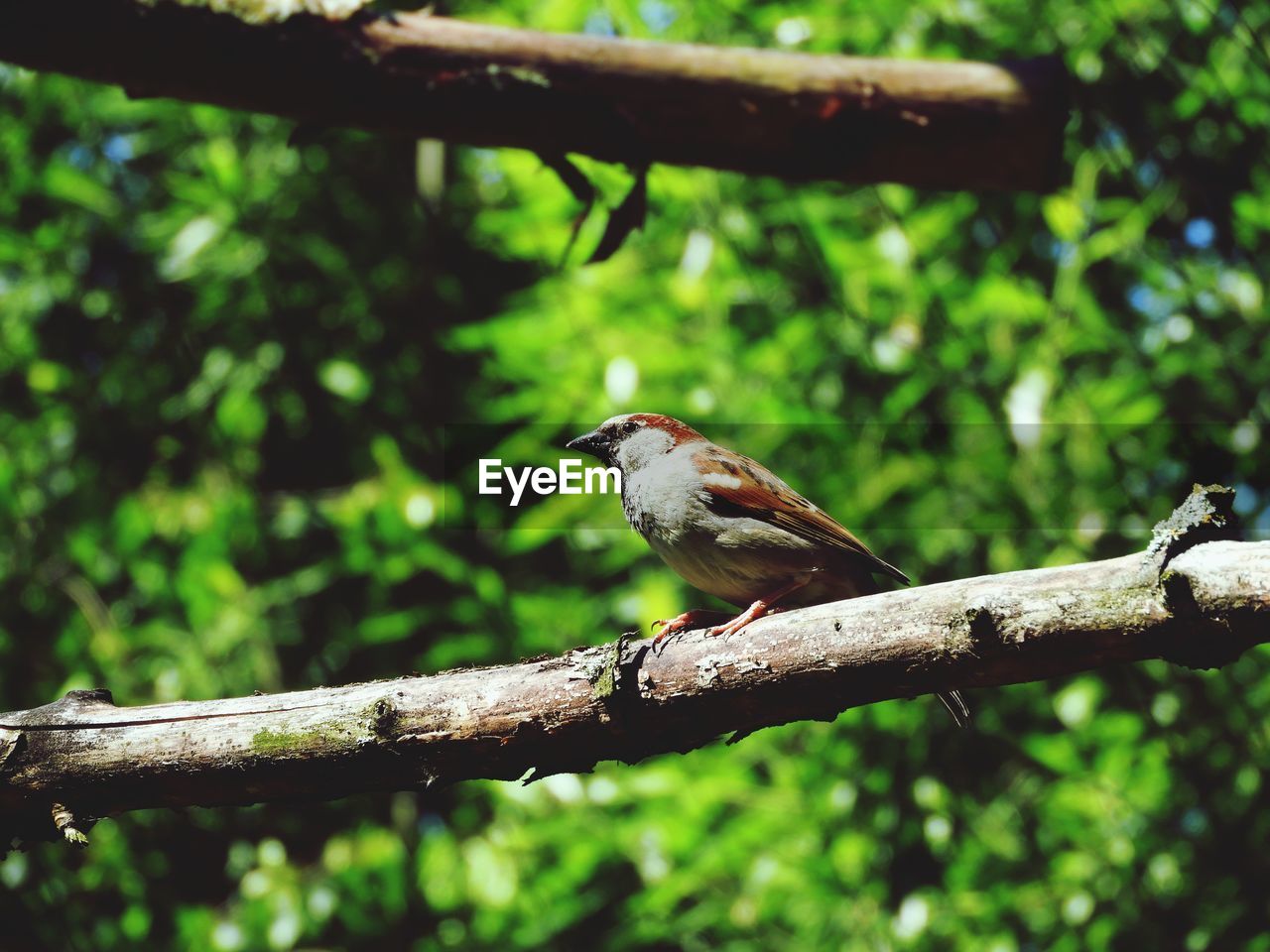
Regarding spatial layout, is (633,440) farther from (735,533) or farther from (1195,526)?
(1195,526)

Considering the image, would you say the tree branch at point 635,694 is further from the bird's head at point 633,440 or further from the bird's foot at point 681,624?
the bird's head at point 633,440

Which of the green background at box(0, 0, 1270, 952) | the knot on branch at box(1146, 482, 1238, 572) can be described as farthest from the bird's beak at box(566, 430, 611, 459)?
the knot on branch at box(1146, 482, 1238, 572)

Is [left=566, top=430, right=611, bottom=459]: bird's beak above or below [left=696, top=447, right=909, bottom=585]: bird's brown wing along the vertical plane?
above

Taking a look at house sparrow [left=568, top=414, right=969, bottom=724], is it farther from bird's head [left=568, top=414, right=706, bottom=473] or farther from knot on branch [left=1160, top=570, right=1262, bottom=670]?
knot on branch [left=1160, top=570, right=1262, bottom=670]

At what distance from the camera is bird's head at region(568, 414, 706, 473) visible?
2422 millimetres

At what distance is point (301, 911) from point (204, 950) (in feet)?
1.20

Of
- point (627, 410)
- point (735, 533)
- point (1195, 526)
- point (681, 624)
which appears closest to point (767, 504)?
point (735, 533)

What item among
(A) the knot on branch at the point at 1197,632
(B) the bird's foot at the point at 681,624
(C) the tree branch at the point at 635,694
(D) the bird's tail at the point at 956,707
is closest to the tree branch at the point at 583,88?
(B) the bird's foot at the point at 681,624

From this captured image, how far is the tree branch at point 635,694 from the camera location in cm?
158

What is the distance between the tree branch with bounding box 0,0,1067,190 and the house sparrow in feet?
3.03

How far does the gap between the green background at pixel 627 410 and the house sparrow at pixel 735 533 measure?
120 centimetres

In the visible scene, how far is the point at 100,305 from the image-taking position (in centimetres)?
491

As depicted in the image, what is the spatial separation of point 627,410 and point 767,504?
5.09ft

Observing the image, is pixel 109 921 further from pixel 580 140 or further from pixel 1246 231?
pixel 1246 231
